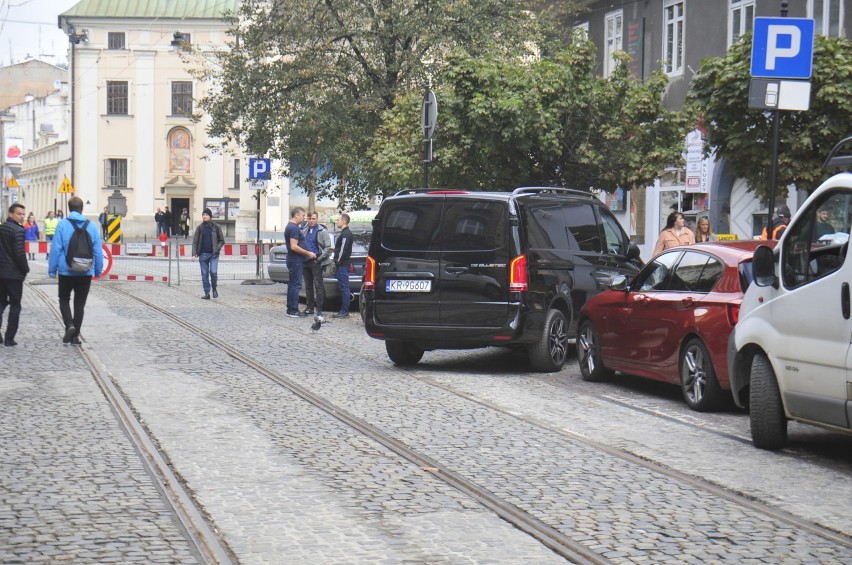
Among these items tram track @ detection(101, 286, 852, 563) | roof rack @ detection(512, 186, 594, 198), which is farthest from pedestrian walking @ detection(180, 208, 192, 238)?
tram track @ detection(101, 286, 852, 563)

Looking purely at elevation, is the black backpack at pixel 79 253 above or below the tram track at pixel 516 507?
above

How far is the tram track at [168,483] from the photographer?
6.18m

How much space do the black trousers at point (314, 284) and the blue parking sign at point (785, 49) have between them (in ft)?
28.4

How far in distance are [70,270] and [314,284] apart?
5240 millimetres

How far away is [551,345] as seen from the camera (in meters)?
14.4

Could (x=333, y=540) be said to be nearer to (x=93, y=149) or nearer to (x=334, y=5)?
(x=334, y=5)

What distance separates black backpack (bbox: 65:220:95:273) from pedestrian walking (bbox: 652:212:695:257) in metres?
7.63

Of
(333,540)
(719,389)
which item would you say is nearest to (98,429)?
(333,540)

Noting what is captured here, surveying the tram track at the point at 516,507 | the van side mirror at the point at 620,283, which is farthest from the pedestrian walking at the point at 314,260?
the van side mirror at the point at 620,283

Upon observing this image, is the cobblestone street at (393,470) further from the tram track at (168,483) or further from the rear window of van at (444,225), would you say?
the rear window of van at (444,225)

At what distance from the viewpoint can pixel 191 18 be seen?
3031 inches

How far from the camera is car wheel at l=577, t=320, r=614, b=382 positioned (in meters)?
13.6

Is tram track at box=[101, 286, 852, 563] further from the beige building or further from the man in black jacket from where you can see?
the beige building

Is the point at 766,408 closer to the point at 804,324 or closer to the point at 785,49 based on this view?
the point at 804,324
